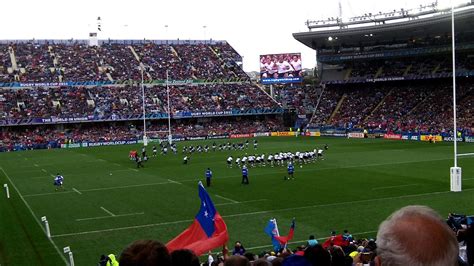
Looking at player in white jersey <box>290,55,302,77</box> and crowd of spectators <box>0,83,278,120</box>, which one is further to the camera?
player in white jersey <box>290,55,302,77</box>

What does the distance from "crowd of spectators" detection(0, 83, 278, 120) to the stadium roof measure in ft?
42.3

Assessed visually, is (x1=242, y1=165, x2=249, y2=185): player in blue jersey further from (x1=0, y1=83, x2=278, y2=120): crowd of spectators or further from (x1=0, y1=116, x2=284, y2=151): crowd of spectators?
(x1=0, y1=83, x2=278, y2=120): crowd of spectators

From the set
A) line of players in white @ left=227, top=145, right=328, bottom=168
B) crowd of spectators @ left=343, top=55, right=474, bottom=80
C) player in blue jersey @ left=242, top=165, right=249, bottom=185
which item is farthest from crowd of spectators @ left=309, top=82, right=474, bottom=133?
player in blue jersey @ left=242, top=165, right=249, bottom=185

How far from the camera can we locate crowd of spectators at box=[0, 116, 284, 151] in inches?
2594

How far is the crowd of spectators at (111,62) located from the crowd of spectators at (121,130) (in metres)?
8.02

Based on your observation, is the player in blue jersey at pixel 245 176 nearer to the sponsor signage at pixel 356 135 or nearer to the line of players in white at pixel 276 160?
the line of players in white at pixel 276 160

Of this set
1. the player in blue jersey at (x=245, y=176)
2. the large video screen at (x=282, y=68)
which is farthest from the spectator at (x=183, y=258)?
the large video screen at (x=282, y=68)

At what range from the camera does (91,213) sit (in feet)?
76.7

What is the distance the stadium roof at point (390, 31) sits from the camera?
56688 mm

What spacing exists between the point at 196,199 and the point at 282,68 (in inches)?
2005

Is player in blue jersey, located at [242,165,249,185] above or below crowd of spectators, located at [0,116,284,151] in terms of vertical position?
below

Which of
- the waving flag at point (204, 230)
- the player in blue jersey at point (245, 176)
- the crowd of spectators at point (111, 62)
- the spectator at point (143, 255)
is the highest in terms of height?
the crowd of spectators at point (111, 62)

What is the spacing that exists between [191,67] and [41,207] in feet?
202

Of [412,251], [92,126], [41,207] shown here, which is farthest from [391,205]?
[92,126]
